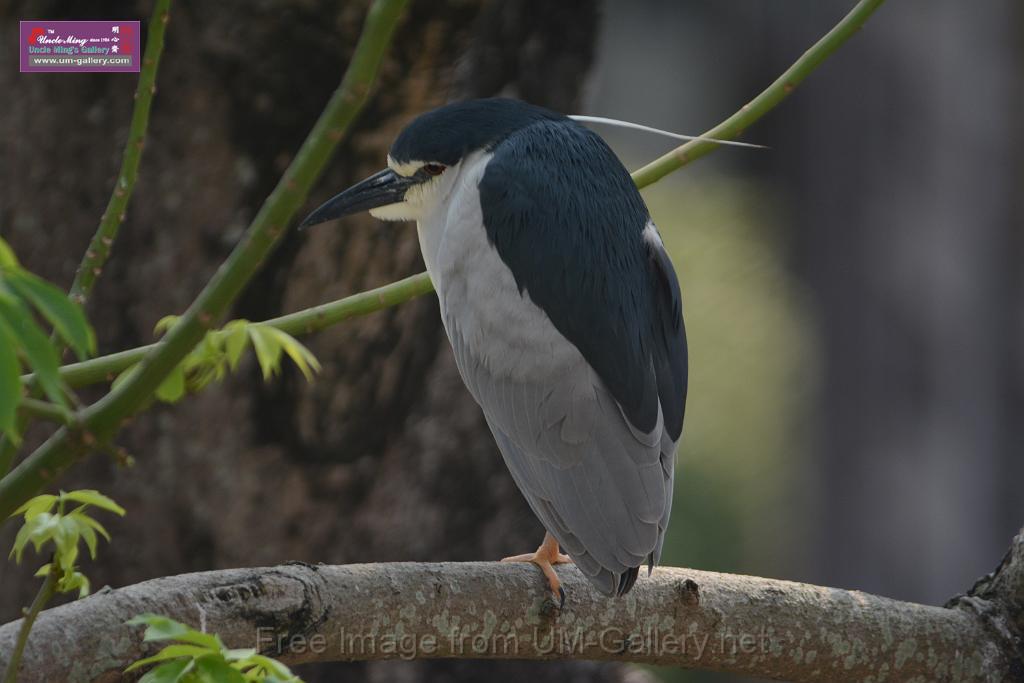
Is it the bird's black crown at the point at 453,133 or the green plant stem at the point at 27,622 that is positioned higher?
the bird's black crown at the point at 453,133

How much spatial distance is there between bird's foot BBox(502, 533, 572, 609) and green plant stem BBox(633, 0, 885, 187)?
427 mm

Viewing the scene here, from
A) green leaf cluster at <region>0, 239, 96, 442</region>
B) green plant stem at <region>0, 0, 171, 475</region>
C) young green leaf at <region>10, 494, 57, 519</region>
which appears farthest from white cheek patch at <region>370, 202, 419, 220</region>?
green leaf cluster at <region>0, 239, 96, 442</region>

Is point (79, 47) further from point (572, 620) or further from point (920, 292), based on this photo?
point (920, 292)

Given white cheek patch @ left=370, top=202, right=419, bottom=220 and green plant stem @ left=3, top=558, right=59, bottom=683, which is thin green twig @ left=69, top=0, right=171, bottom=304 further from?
white cheek patch @ left=370, top=202, right=419, bottom=220

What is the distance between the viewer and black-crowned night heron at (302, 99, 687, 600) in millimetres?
1404

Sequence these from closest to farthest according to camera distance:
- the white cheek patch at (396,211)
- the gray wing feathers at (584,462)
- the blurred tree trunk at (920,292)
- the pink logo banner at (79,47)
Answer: the gray wing feathers at (584,462) < the white cheek patch at (396,211) < the pink logo banner at (79,47) < the blurred tree trunk at (920,292)

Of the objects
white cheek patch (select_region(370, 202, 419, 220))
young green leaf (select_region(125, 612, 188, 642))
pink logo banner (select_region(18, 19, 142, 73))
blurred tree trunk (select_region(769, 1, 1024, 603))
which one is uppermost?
pink logo banner (select_region(18, 19, 142, 73))

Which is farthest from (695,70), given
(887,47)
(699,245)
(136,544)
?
(136,544)

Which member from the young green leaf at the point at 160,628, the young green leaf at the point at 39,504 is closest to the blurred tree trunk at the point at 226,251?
the young green leaf at the point at 39,504

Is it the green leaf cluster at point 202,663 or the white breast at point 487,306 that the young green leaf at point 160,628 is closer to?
the green leaf cluster at point 202,663

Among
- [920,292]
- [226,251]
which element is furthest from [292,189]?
[920,292]

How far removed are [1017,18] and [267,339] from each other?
3203mm

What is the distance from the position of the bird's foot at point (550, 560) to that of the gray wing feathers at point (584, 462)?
34 mm

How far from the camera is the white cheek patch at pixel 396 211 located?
1.57 m
